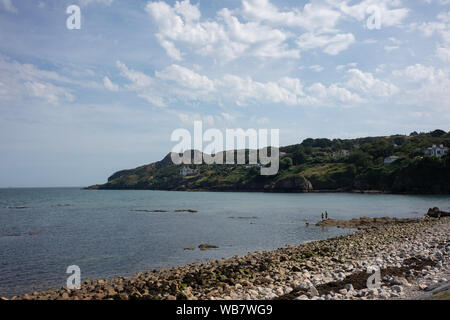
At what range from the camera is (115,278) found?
20828mm

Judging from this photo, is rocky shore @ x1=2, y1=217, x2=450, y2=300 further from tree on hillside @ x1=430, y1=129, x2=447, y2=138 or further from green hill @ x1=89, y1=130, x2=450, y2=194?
tree on hillside @ x1=430, y1=129, x2=447, y2=138

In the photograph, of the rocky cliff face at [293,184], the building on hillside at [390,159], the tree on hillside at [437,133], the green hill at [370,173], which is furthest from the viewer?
the tree on hillside at [437,133]

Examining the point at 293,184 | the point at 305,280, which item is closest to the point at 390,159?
the point at 293,184

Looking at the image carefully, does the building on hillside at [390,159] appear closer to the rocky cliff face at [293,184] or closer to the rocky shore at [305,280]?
the rocky cliff face at [293,184]

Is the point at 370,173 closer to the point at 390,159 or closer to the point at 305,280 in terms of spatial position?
the point at 390,159

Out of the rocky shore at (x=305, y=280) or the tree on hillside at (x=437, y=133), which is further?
the tree on hillside at (x=437, y=133)

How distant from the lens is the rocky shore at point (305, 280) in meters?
12.6

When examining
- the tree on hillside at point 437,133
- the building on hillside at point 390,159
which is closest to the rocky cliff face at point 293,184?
the building on hillside at point 390,159

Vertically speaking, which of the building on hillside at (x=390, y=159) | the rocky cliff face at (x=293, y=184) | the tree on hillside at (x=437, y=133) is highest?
the tree on hillside at (x=437, y=133)

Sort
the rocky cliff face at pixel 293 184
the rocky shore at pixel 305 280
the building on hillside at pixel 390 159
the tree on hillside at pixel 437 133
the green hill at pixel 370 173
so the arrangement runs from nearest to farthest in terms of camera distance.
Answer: the rocky shore at pixel 305 280
the green hill at pixel 370 173
the building on hillside at pixel 390 159
the rocky cliff face at pixel 293 184
the tree on hillside at pixel 437 133

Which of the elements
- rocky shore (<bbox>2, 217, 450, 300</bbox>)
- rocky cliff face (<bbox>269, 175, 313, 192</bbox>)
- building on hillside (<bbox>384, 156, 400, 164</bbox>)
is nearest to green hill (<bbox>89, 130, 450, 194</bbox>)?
rocky cliff face (<bbox>269, 175, 313, 192</bbox>)

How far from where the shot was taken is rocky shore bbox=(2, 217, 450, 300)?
12.6 metres
